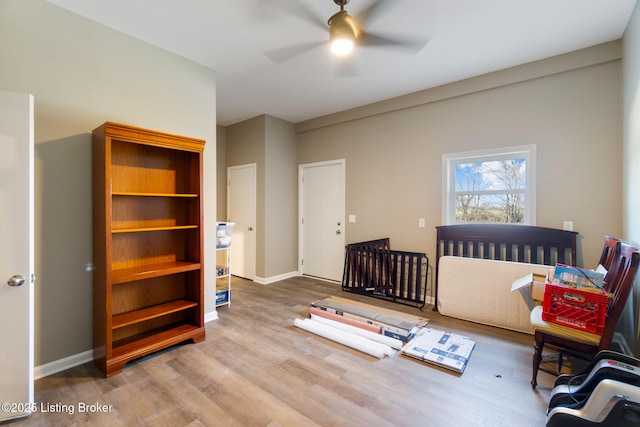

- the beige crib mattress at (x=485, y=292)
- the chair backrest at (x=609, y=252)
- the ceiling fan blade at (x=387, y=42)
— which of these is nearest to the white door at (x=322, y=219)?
the beige crib mattress at (x=485, y=292)

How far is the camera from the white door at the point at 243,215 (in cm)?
487

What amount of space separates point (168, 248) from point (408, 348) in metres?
2.45

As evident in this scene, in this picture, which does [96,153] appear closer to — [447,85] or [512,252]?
[447,85]

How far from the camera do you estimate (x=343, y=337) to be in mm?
2672

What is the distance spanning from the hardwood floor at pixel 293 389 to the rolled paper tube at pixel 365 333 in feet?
0.55

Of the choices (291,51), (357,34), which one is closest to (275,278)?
(291,51)

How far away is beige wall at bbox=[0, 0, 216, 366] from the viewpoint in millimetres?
2100

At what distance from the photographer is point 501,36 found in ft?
8.38

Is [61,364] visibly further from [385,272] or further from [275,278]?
[385,272]

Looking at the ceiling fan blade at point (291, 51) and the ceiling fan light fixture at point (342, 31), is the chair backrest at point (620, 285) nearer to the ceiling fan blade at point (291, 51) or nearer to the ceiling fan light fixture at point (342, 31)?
the ceiling fan light fixture at point (342, 31)

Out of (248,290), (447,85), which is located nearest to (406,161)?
(447,85)

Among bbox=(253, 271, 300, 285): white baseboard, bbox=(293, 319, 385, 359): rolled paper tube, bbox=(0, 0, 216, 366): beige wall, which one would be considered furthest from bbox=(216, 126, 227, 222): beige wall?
bbox=(293, 319, 385, 359): rolled paper tube

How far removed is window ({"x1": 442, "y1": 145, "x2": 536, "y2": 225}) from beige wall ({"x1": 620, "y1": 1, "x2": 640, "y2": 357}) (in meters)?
0.71

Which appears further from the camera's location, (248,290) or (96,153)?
(248,290)
